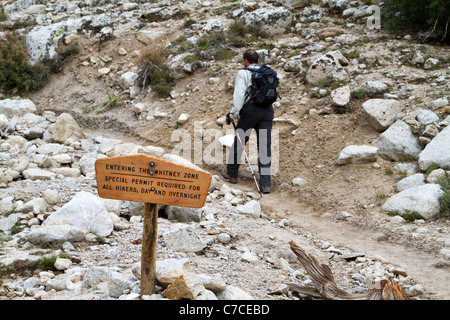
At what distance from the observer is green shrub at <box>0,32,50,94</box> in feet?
42.6

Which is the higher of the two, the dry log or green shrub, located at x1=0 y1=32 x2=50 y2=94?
the dry log

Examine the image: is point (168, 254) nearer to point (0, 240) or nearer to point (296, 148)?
point (0, 240)

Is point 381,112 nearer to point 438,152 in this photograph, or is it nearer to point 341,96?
point 341,96

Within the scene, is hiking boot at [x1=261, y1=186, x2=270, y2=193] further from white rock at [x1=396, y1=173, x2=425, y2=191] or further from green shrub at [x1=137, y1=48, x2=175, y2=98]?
green shrub at [x1=137, y1=48, x2=175, y2=98]

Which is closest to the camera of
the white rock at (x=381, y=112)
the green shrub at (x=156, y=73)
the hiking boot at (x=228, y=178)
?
the white rock at (x=381, y=112)

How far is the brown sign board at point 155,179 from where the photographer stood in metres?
3.13

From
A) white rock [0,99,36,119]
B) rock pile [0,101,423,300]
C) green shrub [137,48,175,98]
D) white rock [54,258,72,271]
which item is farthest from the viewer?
white rock [0,99,36,119]

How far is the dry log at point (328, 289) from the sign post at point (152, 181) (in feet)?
4.24

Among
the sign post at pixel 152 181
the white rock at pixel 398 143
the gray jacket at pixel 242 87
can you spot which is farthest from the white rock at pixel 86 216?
the white rock at pixel 398 143

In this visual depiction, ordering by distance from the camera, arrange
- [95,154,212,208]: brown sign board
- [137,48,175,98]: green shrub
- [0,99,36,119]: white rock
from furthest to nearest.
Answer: [0,99,36,119]: white rock
[137,48,175,98]: green shrub
[95,154,212,208]: brown sign board

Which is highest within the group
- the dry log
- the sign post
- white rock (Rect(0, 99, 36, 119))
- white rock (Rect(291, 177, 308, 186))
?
the sign post

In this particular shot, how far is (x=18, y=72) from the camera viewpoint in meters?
13.2

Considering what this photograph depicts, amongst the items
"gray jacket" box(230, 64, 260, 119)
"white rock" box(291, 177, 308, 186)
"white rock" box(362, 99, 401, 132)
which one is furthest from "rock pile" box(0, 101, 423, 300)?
"white rock" box(362, 99, 401, 132)

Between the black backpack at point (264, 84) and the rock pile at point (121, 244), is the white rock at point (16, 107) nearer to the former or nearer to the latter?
the rock pile at point (121, 244)
